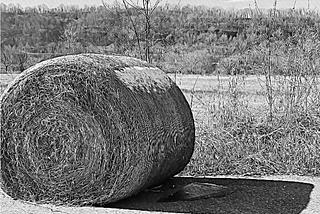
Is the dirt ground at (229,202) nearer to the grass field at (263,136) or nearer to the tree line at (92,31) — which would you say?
the grass field at (263,136)

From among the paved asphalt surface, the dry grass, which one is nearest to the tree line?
the dry grass

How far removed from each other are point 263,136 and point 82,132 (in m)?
3.42

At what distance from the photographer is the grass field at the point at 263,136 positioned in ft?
23.7

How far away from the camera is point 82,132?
5.30 meters

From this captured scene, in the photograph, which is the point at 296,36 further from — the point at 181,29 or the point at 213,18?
the point at 213,18

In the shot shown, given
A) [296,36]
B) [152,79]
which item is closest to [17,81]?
[152,79]

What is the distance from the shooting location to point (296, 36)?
914 centimetres

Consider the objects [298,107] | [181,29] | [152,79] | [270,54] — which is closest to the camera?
[152,79]

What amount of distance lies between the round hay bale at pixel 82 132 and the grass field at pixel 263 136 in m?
1.78

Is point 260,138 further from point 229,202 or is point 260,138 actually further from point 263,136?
point 229,202

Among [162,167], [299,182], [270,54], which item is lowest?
[299,182]

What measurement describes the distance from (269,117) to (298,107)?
47cm

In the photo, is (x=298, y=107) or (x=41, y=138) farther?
(x=298, y=107)

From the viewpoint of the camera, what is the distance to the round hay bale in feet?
17.0
